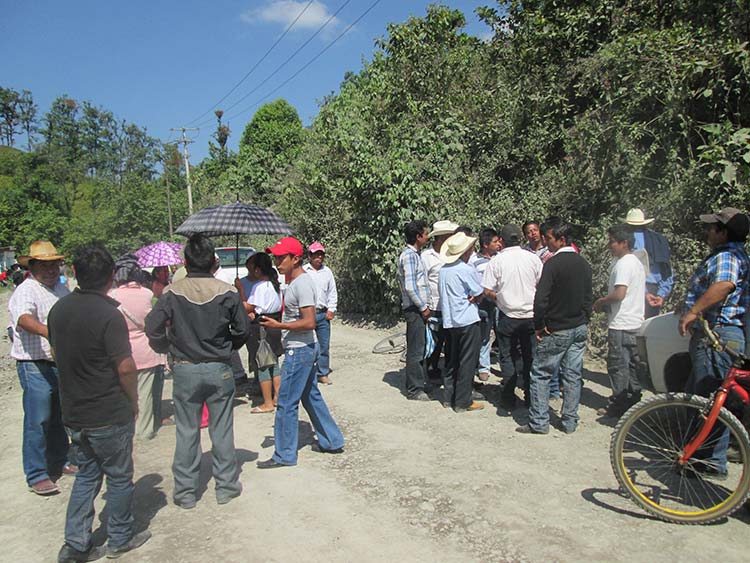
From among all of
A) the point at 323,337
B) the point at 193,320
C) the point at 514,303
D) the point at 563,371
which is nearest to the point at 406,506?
the point at 193,320

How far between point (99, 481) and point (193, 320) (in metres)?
1.17

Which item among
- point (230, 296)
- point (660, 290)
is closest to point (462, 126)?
point (660, 290)

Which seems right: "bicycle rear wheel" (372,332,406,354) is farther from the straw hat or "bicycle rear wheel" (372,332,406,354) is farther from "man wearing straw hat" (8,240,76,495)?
the straw hat

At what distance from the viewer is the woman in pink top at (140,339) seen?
5.29m

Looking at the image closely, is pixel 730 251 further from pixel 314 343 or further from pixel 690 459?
pixel 314 343

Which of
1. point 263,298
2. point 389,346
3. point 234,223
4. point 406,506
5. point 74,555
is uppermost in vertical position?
point 234,223

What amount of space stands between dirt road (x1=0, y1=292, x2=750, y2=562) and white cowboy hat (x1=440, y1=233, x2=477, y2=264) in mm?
1701

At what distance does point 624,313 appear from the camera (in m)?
5.39

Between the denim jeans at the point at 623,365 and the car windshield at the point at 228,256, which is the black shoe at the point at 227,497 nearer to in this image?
the denim jeans at the point at 623,365

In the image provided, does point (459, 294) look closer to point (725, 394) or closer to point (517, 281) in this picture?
point (517, 281)

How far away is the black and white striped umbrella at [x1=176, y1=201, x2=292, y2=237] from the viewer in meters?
6.61

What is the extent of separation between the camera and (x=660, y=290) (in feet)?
20.1

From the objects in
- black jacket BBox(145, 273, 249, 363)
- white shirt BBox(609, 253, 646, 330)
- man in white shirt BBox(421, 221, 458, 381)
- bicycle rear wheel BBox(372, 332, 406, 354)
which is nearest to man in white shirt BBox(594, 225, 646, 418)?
white shirt BBox(609, 253, 646, 330)

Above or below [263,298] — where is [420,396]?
below
